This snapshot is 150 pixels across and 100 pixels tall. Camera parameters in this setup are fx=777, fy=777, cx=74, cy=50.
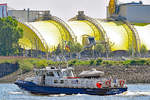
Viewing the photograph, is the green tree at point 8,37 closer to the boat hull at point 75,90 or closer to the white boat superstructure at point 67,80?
the white boat superstructure at point 67,80

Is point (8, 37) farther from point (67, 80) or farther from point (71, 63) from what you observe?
point (67, 80)

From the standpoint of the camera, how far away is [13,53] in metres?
192

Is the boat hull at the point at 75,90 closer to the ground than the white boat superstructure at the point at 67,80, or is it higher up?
closer to the ground

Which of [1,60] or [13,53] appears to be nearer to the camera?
[1,60]

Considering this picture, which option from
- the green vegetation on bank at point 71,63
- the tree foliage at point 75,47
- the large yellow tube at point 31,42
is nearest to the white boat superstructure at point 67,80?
the green vegetation on bank at point 71,63

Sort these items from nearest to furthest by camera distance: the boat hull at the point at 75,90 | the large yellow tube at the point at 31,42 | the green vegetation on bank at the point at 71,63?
1. the boat hull at the point at 75,90
2. the green vegetation on bank at the point at 71,63
3. the large yellow tube at the point at 31,42

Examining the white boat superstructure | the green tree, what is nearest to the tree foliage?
the green tree

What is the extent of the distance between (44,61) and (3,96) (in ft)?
175

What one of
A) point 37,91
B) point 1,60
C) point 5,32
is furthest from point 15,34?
point 37,91

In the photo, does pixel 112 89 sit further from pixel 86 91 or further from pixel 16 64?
pixel 16 64

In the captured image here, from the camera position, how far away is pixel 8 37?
190250 millimetres

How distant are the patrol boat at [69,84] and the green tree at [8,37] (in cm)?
7125

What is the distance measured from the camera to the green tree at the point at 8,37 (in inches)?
7480

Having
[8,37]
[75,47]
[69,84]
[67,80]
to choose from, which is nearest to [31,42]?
[8,37]
